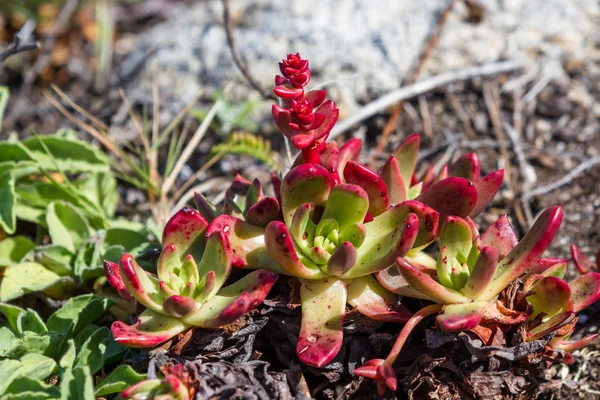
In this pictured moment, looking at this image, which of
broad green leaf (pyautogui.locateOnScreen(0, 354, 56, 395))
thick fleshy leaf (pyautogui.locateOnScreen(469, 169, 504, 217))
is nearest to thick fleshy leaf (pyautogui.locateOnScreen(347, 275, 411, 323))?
thick fleshy leaf (pyautogui.locateOnScreen(469, 169, 504, 217))

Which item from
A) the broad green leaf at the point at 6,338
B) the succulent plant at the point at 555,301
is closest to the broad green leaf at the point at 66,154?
the broad green leaf at the point at 6,338

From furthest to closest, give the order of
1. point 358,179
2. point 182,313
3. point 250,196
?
point 250,196, point 358,179, point 182,313

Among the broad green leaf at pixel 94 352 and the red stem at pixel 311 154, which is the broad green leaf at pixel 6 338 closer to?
the broad green leaf at pixel 94 352

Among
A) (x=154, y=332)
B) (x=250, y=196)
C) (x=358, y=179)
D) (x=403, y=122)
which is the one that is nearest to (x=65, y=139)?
(x=250, y=196)

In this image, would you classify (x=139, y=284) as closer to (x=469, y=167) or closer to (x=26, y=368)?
(x=26, y=368)

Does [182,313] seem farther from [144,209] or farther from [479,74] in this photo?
[479,74]
